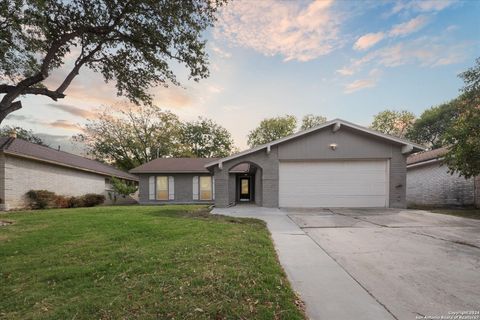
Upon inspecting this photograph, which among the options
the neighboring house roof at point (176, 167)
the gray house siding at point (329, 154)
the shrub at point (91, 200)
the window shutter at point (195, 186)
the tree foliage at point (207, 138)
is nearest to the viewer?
the gray house siding at point (329, 154)

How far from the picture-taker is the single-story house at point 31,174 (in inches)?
516

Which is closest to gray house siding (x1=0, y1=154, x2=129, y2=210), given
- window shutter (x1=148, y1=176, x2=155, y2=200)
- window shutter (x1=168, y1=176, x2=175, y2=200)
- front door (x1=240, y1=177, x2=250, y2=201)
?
window shutter (x1=148, y1=176, x2=155, y2=200)

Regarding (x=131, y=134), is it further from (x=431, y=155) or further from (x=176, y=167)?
(x=431, y=155)

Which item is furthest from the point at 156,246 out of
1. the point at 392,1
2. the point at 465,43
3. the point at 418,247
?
the point at 465,43

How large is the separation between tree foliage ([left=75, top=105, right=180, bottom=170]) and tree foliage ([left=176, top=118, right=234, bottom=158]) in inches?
191

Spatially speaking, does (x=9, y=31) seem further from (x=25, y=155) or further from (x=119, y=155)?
(x=119, y=155)

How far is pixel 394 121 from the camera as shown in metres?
35.5

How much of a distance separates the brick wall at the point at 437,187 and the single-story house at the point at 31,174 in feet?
77.0

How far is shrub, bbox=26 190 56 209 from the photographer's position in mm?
14641

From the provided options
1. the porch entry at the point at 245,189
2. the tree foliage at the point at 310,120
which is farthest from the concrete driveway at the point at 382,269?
the tree foliage at the point at 310,120

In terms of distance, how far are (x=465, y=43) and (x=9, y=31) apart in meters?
17.9

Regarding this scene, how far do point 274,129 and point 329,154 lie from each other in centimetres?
2824

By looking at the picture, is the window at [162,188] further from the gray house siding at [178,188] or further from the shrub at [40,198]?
the shrub at [40,198]

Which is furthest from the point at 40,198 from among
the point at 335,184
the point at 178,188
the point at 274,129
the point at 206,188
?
the point at 274,129
